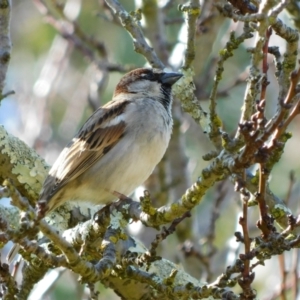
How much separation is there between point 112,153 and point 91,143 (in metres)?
0.22

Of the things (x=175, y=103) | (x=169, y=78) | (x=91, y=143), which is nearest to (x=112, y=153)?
(x=91, y=143)

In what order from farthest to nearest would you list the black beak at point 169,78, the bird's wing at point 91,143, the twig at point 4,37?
the black beak at point 169,78 < the bird's wing at point 91,143 < the twig at point 4,37

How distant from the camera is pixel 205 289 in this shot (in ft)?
9.63

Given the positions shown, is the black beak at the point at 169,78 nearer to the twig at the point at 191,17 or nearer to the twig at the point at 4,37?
the twig at the point at 191,17

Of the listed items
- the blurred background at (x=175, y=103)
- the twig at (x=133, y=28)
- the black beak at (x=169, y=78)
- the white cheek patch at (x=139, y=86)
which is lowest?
the twig at (x=133, y=28)

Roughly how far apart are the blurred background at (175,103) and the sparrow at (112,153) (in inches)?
25.4

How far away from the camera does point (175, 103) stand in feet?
20.1

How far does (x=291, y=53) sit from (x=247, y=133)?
1.21 metres

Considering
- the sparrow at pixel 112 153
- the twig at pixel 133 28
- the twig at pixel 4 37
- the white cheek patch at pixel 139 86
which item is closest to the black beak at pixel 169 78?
the sparrow at pixel 112 153

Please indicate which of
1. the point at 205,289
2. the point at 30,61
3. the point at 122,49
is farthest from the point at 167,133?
the point at 30,61

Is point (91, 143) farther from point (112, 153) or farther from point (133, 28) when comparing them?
point (133, 28)

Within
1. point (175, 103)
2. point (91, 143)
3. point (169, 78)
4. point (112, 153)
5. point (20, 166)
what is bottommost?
point (20, 166)

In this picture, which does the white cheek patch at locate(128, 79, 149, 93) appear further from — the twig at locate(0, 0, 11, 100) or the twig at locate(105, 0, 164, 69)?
the twig at locate(0, 0, 11, 100)

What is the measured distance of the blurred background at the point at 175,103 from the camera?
595cm
